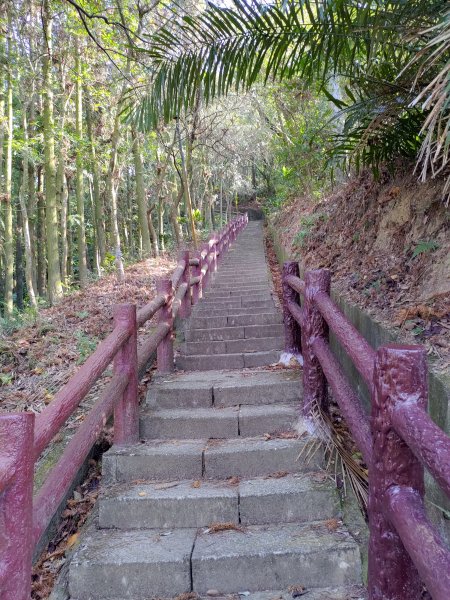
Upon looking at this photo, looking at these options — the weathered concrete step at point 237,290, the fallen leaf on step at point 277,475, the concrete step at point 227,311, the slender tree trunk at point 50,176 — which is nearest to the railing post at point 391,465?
the fallen leaf on step at point 277,475

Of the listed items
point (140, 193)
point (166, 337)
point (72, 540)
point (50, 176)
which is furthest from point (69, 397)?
point (140, 193)

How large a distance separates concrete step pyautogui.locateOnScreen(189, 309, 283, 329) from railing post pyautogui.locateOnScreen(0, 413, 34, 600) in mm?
4488

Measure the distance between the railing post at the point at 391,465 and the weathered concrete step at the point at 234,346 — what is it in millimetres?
3578

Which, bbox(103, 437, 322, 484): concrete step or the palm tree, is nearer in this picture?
bbox(103, 437, 322, 484): concrete step

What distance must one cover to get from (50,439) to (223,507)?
1.33 metres

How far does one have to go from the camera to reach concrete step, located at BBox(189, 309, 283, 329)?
626 centimetres

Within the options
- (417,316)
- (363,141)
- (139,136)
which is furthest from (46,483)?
(139,136)

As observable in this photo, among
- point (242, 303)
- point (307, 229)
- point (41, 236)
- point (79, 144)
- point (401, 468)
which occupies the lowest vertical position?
point (242, 303)

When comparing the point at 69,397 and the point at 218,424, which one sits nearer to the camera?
the point at 69,397

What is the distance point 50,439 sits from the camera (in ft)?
6.80

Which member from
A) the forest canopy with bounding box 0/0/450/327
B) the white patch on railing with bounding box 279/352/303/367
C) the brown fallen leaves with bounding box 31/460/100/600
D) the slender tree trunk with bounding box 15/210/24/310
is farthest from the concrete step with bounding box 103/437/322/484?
the slender tree trunk with bounding box 15/210/24/310

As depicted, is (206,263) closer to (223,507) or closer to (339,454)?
(339,454)

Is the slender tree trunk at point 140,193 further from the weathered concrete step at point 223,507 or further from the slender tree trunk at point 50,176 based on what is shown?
Result: the weathered concrete step at point 223,507

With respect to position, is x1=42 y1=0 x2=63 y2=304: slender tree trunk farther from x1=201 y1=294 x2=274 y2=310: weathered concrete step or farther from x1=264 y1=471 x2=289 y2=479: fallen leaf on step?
x1=264 y1=471 x2=289 y2=479: fallen leaf on step
